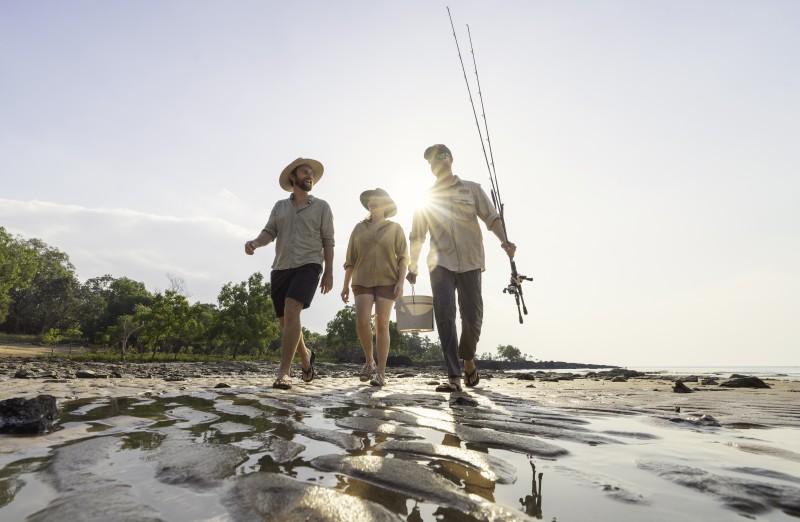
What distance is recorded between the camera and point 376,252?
5641 millimetres

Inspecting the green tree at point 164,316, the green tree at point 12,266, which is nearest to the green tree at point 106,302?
the green tree at point 12,266

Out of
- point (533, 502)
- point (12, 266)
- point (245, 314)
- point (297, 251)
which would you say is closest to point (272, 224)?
point (297, 251)

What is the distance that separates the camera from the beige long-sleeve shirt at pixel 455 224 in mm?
4945

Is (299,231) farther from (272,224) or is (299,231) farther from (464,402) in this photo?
(464,402)

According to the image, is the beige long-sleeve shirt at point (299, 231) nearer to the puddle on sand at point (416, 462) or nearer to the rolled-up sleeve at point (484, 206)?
the rolled-up sleeve at point (484, 206)

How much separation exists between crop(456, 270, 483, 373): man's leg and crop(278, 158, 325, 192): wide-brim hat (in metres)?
2.37

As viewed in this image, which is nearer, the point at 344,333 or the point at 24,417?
the point at 24,417

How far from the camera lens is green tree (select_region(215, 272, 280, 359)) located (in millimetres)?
38375

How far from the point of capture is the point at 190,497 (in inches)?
37.6

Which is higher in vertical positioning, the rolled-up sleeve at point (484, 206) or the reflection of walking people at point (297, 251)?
the rolled-up sleeve at point (484, 206)

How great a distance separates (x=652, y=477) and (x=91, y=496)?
4.83ft

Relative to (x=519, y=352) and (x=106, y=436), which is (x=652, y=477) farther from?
(x=519, y=352)

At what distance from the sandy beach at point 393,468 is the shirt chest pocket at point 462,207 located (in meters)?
3.02

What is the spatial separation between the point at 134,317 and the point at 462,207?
110 ft
